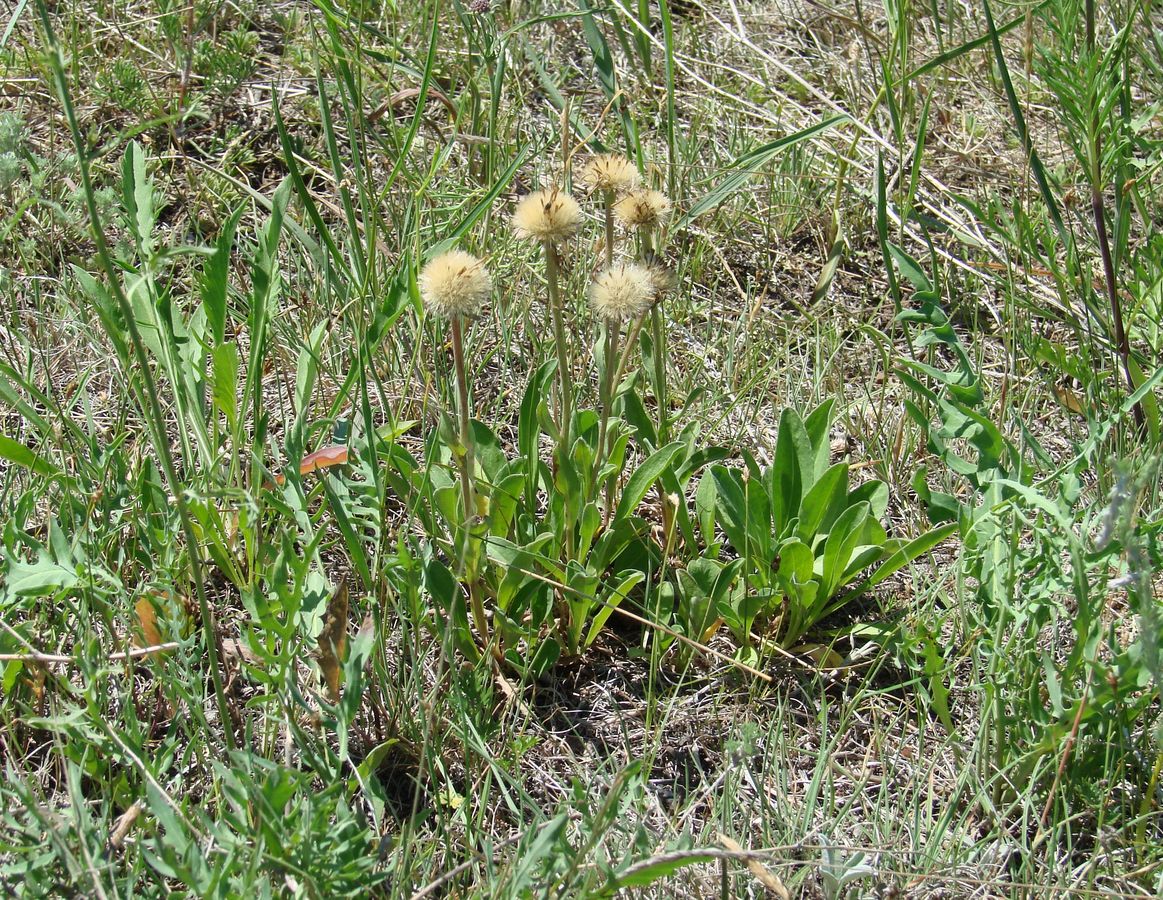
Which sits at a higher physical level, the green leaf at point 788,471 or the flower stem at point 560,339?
the flower stem at point 560,339

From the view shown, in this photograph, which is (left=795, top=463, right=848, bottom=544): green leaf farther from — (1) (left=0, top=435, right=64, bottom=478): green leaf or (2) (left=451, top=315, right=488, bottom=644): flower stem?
(1) (left=0, top=435, right=64, bottom=478): green leaf

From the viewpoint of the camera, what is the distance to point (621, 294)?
1.71 meters

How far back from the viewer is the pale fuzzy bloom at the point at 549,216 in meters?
1.65

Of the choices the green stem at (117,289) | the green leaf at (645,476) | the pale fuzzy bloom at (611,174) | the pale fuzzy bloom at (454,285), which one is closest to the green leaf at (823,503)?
the green leaf at (645,476)

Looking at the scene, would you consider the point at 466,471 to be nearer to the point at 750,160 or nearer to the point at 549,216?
the point at 549,216

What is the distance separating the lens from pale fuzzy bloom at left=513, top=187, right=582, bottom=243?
165cm

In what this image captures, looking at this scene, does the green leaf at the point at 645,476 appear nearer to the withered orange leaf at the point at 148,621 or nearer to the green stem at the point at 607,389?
the green stem at the point at 607,389

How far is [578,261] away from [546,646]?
1.18 meters

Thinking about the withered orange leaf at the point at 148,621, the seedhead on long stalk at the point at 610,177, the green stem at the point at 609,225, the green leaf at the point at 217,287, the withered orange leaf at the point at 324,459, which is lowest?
the withered orange leaf at the point at 148,621

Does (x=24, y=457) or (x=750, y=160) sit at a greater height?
(x=750, y=160)

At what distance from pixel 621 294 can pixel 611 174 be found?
218 mm

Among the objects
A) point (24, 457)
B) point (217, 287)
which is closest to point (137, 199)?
point (217, 287)

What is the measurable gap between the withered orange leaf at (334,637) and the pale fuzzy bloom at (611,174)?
759mm

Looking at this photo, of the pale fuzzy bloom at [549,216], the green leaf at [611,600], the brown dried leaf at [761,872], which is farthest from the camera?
the green leaf at [611,600]
